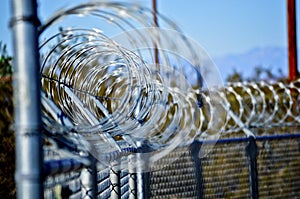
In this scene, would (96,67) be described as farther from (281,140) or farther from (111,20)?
(281,140)

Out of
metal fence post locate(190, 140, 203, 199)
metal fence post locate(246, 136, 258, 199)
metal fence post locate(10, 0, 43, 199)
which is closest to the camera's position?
metal fence post locate(10, 0, 43, 199)

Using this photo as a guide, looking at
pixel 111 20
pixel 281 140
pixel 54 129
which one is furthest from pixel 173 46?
pixel 281 140

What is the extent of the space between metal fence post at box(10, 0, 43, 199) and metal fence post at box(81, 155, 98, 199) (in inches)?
30.1

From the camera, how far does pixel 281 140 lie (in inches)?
284

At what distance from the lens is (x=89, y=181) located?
3.00 meters

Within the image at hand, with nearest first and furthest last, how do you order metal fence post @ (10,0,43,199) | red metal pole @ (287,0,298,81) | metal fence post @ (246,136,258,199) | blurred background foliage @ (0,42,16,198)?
metal fence post @ (10,0,43,199) < blurred background foliage @ (0,42,16,198) < metal fence post @ (246,136,258,199) < red metal pole @ (287,0,298,81)

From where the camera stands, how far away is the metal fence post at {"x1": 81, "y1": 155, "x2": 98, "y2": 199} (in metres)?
2.97

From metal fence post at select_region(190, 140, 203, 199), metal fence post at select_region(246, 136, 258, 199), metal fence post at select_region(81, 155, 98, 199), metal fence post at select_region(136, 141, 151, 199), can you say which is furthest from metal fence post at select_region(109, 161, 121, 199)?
metal fence post at select_region(246, 136, 258, 199)

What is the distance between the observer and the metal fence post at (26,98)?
219 centimetres

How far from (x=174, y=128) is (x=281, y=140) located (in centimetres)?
270

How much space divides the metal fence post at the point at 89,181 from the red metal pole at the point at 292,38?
10.5 meters

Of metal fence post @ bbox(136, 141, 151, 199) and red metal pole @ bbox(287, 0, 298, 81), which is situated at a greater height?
red metal pole @ bbox(287, 0, 298, 81)

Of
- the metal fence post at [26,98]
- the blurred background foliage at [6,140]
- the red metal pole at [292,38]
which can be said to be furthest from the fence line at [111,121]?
the red metal pole at [292,38]

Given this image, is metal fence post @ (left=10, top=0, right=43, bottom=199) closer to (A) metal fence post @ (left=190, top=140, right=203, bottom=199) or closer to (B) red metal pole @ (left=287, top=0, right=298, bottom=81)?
(A) metal fence post @ (left=190, top=140, right=203, bottom=199)
